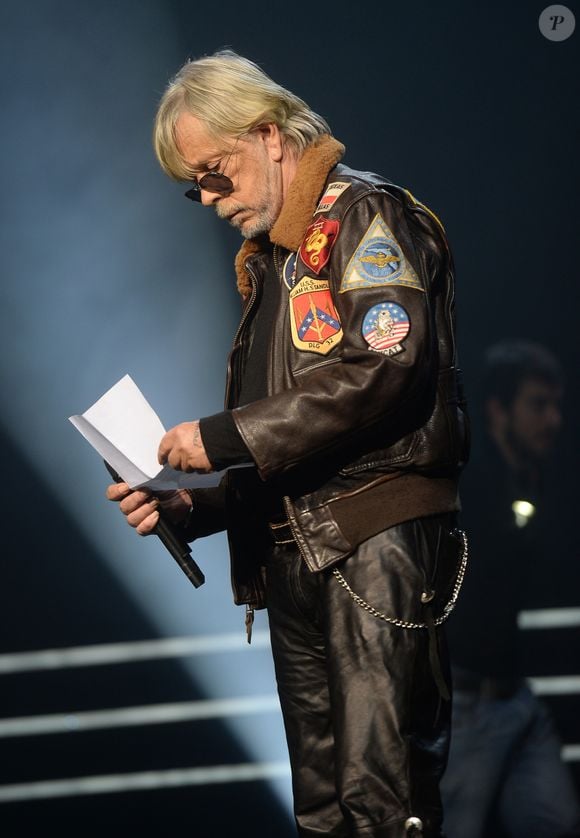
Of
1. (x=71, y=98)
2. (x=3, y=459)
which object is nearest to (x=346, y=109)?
(x=71, y=98)

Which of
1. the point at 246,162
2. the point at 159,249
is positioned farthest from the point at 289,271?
the point at 159,249

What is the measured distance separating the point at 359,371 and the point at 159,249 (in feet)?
4.79

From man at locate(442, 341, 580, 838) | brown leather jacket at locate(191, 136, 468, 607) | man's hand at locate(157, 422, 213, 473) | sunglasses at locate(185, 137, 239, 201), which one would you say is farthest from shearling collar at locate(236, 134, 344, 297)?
man at locate(442, 341, 580, 838)

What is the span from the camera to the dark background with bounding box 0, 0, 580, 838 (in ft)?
9.85

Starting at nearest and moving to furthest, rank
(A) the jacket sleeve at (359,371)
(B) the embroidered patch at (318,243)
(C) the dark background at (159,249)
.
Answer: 1. (A) the jacket sleeve at (359,371)
2. (B) the embroidered patch at (318,243)
3. (C) the dark background at (159,249)

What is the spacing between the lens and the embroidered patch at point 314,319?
188 cm

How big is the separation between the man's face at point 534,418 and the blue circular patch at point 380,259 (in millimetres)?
1343

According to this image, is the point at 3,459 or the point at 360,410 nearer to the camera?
the point at 360,410

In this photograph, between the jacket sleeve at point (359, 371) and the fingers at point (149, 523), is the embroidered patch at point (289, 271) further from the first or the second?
the fingers at point (149, 523)

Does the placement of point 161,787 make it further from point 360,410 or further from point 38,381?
point 360,410

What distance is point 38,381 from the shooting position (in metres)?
3.15

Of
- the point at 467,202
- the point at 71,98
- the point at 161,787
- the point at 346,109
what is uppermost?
the point at 71,98

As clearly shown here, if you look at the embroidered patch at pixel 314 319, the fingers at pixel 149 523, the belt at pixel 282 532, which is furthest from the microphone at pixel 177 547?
the embroidered patch at pixel 314 319

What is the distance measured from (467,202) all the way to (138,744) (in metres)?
1.74
